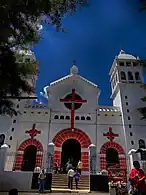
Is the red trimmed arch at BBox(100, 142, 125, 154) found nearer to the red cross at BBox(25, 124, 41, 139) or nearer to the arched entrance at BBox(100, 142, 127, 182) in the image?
the arched entrance at BBox(100, 142, 127, 182)

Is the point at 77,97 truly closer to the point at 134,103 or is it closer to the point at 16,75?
the point at 134,103

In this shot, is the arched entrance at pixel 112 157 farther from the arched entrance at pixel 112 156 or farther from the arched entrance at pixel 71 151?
the arched entrance at pixel 71 151

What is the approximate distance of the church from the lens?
743 inches

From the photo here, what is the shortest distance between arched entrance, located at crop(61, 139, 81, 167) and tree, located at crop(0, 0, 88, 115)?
42.4 feet

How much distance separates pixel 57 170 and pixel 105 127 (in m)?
6.63

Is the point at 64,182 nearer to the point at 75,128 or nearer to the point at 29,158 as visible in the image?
the point at 29,158

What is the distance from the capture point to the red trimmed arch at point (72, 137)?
19.6 m

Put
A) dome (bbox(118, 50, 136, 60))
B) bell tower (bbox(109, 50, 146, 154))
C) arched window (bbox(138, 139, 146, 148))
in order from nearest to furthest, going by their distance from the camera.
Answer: arched window (bbox(138, 139, 146, 148)) < bell tower (bbox(109, 50, 146, 154)) < dome (bbox(118, 50, 136, 60))

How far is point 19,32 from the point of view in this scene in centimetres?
674

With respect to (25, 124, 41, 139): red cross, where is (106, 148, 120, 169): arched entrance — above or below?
below

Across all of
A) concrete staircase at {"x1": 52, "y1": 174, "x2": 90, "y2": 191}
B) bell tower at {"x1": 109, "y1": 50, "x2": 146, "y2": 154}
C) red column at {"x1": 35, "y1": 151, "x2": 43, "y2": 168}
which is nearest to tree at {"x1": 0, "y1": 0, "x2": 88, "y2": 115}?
concrete staircase at {"x1": 52, "y1": 174, "x2": 90, "y2": 191}

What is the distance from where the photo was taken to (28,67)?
8.23 meters

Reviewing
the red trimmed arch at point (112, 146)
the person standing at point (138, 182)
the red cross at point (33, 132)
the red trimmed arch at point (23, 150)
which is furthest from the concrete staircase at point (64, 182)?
the person standing at point (138, 182)

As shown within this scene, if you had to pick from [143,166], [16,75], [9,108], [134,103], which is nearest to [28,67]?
[16,75]
